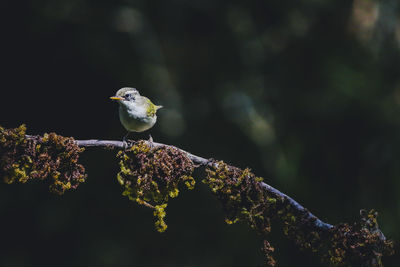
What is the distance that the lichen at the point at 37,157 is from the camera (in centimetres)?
261

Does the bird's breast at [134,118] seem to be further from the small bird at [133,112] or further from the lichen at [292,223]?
the lichen at [292,223]

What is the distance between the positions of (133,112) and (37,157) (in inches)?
72.1

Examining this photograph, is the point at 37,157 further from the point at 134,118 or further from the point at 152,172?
the point at 134,118

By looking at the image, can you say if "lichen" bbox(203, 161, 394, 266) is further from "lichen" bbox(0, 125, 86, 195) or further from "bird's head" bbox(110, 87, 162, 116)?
Result: "bird's head" bbox(110, 87, 162, 116)

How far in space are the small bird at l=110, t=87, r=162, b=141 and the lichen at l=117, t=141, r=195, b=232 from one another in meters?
1.59

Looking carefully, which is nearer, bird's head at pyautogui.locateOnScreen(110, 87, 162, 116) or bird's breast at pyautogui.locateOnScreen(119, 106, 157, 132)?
bird's breast at pyautogui.locateOnScreen(119, 106, 157, 132)

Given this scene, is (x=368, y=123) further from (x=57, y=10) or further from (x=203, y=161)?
(x=57, y=10)

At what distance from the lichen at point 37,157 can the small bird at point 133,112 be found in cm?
163

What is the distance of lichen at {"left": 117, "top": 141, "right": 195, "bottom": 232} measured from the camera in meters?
2.71

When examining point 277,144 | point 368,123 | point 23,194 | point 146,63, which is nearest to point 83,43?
point 146,63

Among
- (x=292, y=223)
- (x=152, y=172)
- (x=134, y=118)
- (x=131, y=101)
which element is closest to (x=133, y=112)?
(x=134, y=118)

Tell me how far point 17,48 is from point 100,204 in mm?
3080

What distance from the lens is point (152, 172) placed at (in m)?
2.73

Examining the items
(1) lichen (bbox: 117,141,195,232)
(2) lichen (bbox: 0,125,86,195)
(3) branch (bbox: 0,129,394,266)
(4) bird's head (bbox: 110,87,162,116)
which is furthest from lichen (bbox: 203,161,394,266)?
(4) bird's head (bbox: 110,87,162,116)
